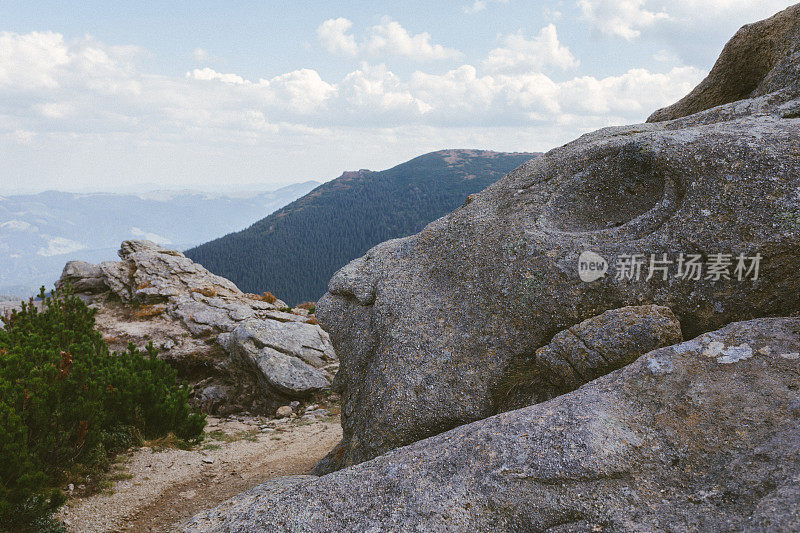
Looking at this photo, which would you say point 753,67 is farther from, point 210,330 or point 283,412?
point 210,330

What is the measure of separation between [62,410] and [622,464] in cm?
1279

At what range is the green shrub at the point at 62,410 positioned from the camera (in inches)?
356

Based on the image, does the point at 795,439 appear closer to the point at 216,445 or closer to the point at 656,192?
the point at 656,192

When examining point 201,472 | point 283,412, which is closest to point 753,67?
point 201,472

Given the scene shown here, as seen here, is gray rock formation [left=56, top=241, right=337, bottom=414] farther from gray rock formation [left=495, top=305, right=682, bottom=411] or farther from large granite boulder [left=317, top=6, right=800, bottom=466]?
gray rock formation [left=495, top=305, right=682, bottom=411]

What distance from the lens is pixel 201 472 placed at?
13.8 m

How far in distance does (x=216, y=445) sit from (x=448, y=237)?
1197 cm

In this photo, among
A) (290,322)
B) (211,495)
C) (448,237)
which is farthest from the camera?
(290,322)

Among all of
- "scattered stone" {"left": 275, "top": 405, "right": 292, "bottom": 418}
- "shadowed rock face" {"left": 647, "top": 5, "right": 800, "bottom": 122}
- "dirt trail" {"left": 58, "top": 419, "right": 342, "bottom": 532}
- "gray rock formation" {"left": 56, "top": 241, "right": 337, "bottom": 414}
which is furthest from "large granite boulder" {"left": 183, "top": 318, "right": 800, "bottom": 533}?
"gray rock formation" {"left": 56, "top": 241, "right": 337, "bottom": 414}

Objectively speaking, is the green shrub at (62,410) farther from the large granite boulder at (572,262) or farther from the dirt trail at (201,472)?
the large granite boulder at (572,262)

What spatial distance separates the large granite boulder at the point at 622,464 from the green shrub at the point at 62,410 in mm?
5394

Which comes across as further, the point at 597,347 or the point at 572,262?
the point at 572,262

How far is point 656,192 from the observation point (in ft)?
28.9

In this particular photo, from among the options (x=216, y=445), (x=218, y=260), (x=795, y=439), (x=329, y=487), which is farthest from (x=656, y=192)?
(x=218, y=260)
